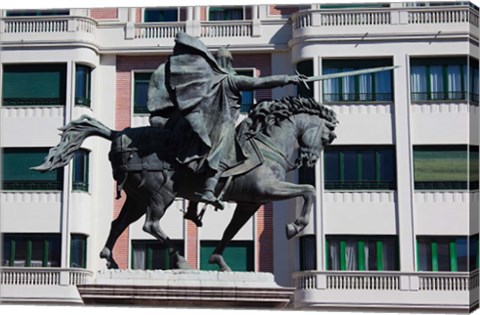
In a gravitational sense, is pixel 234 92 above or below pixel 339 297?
above

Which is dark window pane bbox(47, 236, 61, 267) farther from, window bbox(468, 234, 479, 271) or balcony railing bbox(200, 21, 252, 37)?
window bbox(468, 234, 479, 271)

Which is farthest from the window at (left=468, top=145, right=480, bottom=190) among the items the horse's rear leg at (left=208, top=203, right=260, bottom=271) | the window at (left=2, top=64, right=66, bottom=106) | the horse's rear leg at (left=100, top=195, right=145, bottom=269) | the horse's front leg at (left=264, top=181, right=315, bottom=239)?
the horse's rear leg at (left=100, top=195, right=145, bottom=269)

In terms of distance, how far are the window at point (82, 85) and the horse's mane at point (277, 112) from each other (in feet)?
49.1

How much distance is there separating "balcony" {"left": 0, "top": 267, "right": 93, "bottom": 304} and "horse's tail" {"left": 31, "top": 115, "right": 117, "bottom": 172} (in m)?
12.4

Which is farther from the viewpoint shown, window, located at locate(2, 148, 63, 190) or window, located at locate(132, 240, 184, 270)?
window, located at locate(132, 240, 184, 270)

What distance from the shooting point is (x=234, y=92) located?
16.6 meters

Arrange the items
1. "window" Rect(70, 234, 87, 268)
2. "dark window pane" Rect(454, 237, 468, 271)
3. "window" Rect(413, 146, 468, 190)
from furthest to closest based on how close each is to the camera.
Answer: "window" Rect(70, 234, 87, 268), "window" Rect(413, 146, 468, 190), "dark window pane" Rect(454, 237, 468, 271)

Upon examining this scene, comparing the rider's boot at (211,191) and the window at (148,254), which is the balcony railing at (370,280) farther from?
the rider's boot at (211,191)

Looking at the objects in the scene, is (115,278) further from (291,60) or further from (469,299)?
(291,60)

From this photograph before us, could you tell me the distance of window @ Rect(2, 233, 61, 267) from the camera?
30156 millimetres

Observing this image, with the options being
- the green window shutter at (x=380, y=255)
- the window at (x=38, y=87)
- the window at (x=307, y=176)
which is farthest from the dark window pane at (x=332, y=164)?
the window at (x=38, y=87)

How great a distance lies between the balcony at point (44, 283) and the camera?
2907cm

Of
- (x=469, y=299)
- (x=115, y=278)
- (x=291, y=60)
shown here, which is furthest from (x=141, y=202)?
(x=291, y=60)

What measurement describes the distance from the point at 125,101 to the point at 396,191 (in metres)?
6.65
